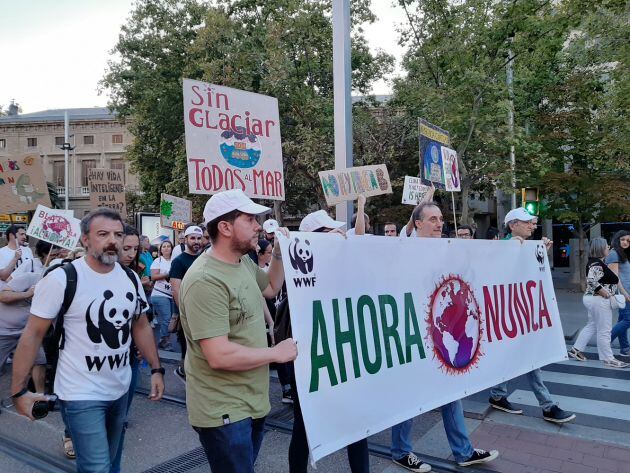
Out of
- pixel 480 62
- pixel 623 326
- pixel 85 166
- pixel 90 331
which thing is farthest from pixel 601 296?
pixel 85 166

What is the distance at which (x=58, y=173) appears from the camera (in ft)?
153

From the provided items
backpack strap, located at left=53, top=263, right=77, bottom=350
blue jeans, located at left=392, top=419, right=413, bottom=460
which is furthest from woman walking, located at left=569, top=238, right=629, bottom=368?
backpack strap, located at left=53, top=263, right=77, bottom=350

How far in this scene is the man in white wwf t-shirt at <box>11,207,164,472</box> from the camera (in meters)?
2.68

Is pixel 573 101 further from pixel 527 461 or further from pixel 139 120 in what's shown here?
pixel 139 120

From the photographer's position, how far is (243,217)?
8.39 feet

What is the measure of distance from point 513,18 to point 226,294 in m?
14.0

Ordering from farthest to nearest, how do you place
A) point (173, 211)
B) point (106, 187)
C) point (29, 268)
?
point (173, 211), point (106, 187), point (29, 268)

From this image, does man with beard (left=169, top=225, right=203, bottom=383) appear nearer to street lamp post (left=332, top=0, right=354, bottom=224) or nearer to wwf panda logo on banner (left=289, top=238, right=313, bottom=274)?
street lamp post (left=332, top=0, right=354, bottom=224)

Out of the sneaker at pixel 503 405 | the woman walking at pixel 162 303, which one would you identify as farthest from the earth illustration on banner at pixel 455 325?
the woman walking at pixel 162 303

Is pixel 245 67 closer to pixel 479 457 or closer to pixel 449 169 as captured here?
pixel 449 169

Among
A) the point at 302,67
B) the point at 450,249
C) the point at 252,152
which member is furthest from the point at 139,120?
the point at 450,249

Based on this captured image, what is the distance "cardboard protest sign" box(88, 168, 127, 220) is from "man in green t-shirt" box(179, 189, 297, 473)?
30.4 feet

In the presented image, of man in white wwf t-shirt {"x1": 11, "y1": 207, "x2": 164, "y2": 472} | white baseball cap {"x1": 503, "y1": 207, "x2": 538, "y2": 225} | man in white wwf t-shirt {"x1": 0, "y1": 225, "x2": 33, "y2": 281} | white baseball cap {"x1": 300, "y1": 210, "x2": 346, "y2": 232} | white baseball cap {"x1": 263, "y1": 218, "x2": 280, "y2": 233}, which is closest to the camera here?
man in white wwf t-shirt {"x1": 11, "y1": 207, "x2": 164, "y2": 472}

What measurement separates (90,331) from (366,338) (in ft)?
5.11
